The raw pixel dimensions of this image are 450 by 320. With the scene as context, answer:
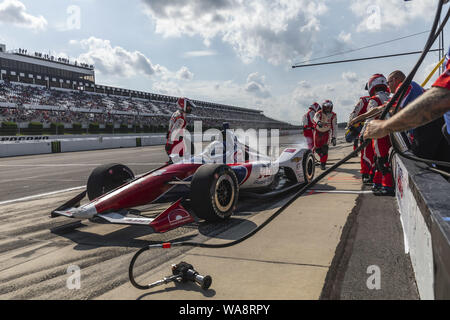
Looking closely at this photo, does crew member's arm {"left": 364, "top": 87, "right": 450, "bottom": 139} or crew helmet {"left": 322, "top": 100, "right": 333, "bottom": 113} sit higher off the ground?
crew helmet {"left": 322, "top": 100, "right": 333, "bottom": 113}

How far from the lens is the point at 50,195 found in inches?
245

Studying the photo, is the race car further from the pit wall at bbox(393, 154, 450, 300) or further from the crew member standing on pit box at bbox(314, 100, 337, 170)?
the crew member standing on pit box at bbox(314, 100, 337, 170)

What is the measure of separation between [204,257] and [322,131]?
687 centimetres

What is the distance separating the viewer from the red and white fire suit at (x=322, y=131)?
351 inches

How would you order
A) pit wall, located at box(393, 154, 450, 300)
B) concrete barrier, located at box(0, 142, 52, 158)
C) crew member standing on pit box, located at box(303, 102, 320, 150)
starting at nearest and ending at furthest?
1. pit wall, located at box(393, 154, 450, 300)
2. crew member standing on pit box, located at box(303, 102, 320, 150)
3. concrete barrier, located at box(0, 142, 52, 158)

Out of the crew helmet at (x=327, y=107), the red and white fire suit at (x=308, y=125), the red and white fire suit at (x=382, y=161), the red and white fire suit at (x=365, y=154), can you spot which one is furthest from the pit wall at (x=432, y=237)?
the red and white fire suit at (x=308, y=125)

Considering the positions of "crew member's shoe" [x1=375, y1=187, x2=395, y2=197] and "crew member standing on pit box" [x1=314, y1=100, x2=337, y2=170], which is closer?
"crew member's shoe" [x1=375, y1=187, x2=395, y2=197]

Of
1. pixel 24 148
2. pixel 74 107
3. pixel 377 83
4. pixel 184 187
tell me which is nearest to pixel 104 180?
pixel 184 187

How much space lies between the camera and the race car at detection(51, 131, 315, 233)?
3.58 m

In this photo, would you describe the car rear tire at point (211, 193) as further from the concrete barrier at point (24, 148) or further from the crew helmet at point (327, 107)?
the concrete barrier at point (24, 148)

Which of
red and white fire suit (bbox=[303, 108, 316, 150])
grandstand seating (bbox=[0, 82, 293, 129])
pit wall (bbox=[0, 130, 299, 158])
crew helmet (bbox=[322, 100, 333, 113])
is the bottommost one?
pit wall (bbox=[0, 130, 299, 158])

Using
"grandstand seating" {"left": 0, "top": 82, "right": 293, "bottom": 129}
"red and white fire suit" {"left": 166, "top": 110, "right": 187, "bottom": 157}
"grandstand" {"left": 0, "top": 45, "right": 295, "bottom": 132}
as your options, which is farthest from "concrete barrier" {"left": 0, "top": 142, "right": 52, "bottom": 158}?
"grandstand seating" {"left": 0, "top": 82, "right": 293, "bottom": 129}

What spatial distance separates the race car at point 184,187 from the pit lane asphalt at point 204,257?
9.8 inches
